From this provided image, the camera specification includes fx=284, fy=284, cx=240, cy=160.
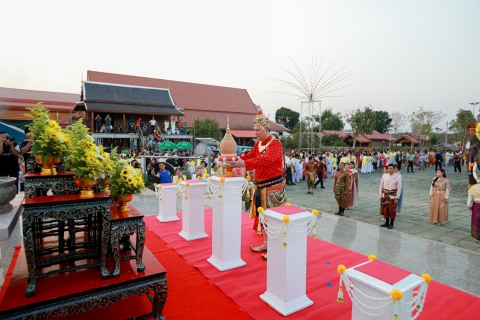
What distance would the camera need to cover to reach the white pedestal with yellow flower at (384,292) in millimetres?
2080

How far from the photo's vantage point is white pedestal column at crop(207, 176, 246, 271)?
13.4ft

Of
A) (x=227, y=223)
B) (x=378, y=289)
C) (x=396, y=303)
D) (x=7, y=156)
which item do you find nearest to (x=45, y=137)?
(x=227, y=223)

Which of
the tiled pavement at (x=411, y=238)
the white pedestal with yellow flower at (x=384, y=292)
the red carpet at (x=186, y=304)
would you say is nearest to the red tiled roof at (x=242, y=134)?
the tiled pavement at (x=411, y=238)

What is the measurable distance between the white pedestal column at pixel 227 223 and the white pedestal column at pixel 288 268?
0.95m

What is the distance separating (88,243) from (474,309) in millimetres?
4325

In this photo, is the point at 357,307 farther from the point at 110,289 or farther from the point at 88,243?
the point at 88,243

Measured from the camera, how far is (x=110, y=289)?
255 centimetres

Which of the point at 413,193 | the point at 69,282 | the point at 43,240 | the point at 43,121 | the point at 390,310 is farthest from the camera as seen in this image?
the point at 413,193

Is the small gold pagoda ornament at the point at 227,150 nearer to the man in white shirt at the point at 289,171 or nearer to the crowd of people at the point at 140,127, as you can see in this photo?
the man in white shirt at the point at 289,171

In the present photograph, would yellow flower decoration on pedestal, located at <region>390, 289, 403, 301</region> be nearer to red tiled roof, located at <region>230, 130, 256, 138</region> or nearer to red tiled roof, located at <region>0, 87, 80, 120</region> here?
red tiled roof, located at <region>0, 87, 80, 120</region>

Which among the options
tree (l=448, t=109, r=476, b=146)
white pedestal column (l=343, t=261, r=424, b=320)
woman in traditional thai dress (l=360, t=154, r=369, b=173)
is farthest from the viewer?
tree (l=448, t=109, r=476, b=146)

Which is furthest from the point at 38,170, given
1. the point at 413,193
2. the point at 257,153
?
the point at 413,193

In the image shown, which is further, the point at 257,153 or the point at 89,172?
the point at 257,153

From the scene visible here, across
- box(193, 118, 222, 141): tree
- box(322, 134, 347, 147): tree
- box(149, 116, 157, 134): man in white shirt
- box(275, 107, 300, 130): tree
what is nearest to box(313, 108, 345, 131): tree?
box(275, 107, 300, 130): tree
